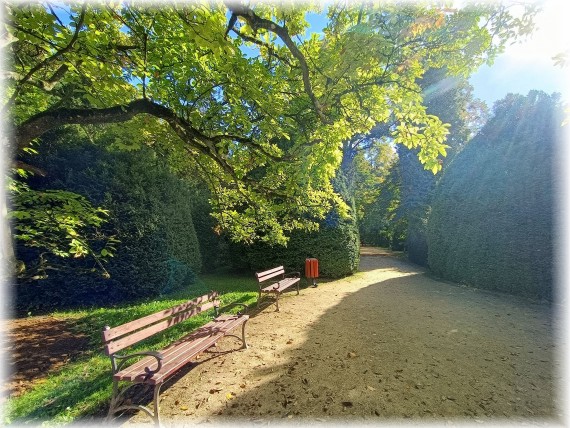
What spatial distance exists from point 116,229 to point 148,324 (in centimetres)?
492

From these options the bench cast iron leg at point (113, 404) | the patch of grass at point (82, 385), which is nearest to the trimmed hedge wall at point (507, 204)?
the patch of grass at point (82, 385)

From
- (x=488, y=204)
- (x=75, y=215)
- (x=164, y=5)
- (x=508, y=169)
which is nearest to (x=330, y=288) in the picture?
(x=488, y=204)

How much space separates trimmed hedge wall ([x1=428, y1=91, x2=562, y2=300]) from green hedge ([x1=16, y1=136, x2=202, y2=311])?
10138mm

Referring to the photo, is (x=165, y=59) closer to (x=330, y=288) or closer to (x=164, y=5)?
(x=164, y=5)

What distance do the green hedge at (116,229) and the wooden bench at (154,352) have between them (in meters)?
4.71

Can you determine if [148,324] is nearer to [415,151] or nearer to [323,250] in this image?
[323,250]

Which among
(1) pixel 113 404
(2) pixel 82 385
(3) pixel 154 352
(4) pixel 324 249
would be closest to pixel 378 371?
(3) pixel 154 352

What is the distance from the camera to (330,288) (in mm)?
9438

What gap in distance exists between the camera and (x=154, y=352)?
2.87m

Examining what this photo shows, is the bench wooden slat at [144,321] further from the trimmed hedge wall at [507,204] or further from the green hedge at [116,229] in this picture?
the trimmed hedge wall at [507,204]

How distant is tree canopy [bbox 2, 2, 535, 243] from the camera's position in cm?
304

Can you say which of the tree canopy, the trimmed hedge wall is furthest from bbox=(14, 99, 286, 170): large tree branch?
the trimmed hedge wall

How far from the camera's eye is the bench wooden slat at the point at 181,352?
2812 millimetres

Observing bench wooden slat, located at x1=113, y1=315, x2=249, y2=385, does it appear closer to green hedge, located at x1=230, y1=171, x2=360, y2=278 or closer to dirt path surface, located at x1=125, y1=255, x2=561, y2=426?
dirt path surface, located at x1=125, y1=255, x2=561, y2=426
